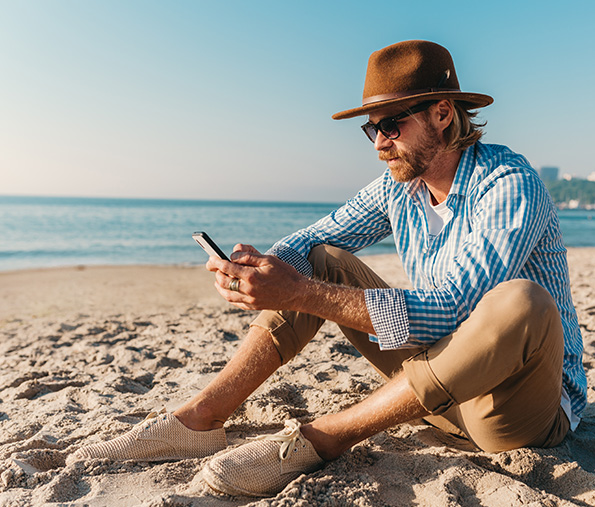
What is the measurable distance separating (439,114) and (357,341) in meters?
1.15

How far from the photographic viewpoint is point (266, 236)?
22.8 metres

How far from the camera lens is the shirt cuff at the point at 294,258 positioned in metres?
2.40

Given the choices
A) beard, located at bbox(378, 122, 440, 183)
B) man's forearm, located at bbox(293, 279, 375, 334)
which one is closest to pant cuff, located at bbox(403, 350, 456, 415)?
man's forearm, located at bbox(293, 279, 375, 334)

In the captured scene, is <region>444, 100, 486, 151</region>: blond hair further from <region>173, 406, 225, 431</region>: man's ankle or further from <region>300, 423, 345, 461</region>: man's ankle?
<region>173, 406, 225, 431</region>: man's ankle

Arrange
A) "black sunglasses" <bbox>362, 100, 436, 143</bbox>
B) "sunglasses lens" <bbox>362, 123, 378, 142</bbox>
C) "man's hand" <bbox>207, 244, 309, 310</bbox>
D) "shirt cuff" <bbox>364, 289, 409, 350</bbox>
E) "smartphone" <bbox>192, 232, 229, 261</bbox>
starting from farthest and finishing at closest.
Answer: "sunglasses lens" <bbox>362, 123, 378, 142</bbox>
"black sunglasses" <bbox>362, 100, 436, 143</bbox>
"smartphone" <bbox>192, 232, 229, 261</bbox>
"man's hand" <bbox>207, 244, 309, 310</bbox>
"shirt cuff" <bbox>364, 289, 409, 350</bbox>

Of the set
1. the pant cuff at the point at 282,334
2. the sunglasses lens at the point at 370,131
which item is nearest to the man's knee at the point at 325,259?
the pant cuff at the point at 282,334

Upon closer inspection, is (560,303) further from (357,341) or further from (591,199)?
(591,199)

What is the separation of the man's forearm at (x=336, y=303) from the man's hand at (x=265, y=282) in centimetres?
3

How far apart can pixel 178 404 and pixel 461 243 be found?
1.79m

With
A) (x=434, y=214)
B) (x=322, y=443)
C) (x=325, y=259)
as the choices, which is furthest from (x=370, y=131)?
(x=322, y=443)

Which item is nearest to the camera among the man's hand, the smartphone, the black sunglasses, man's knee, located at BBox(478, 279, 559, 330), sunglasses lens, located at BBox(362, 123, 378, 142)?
man's knee, located at BBox(478, 279, 559, 330)

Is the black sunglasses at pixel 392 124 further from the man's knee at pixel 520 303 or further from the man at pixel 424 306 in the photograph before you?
the man's knee at pixel 520 303

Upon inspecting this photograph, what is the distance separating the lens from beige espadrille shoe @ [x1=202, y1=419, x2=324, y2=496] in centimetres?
176

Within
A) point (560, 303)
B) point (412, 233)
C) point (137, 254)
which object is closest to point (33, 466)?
point (412, 233)
